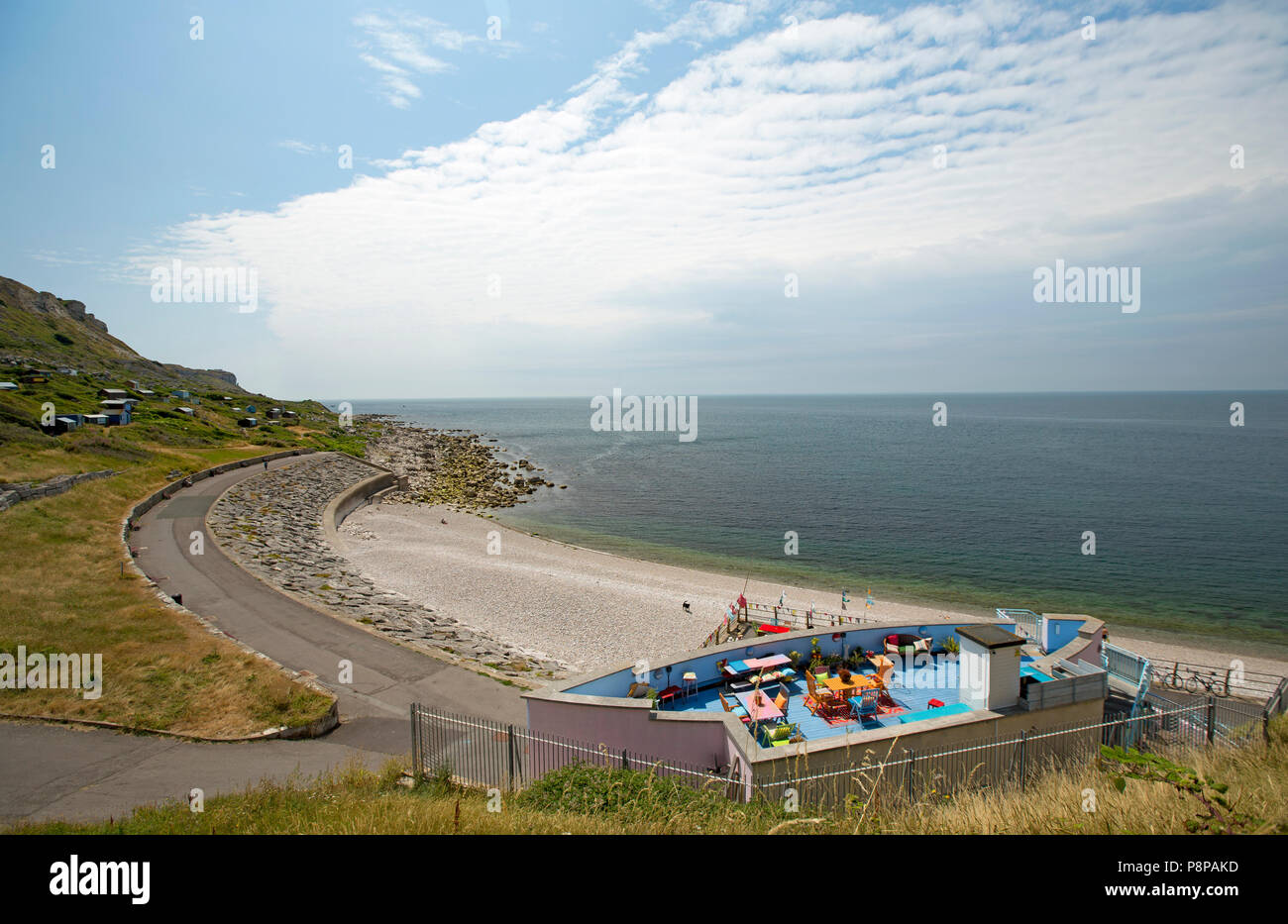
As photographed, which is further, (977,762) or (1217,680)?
(1217,680)

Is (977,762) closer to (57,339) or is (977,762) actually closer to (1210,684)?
(1210,684)

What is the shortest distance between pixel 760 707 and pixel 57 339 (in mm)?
145472

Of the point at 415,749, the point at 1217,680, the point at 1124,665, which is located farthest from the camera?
the point at 1217,680

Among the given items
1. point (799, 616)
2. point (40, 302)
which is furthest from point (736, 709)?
point (40, 302)

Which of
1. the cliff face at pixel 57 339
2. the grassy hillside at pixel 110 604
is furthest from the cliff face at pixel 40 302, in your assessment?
the grassy hillside at pixel 110 604

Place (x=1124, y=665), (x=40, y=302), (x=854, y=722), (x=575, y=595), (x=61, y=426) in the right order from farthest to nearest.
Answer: (x=40, y=302)
(x=61, y=426)
(x=575, y=595)
(x=1124, y=665)
(x=854, y=722)

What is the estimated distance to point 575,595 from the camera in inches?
1214

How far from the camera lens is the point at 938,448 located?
354 feet

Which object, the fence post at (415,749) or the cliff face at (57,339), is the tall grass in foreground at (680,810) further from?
the cliff face at (57,339)

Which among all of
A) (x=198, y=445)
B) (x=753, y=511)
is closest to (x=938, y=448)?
(x=753, y=511)

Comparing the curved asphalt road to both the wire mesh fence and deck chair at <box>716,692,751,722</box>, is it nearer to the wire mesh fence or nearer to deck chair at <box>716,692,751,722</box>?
the wire mesh fence

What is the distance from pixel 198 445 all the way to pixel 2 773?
5235 centimetres

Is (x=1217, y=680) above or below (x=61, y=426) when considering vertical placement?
below
